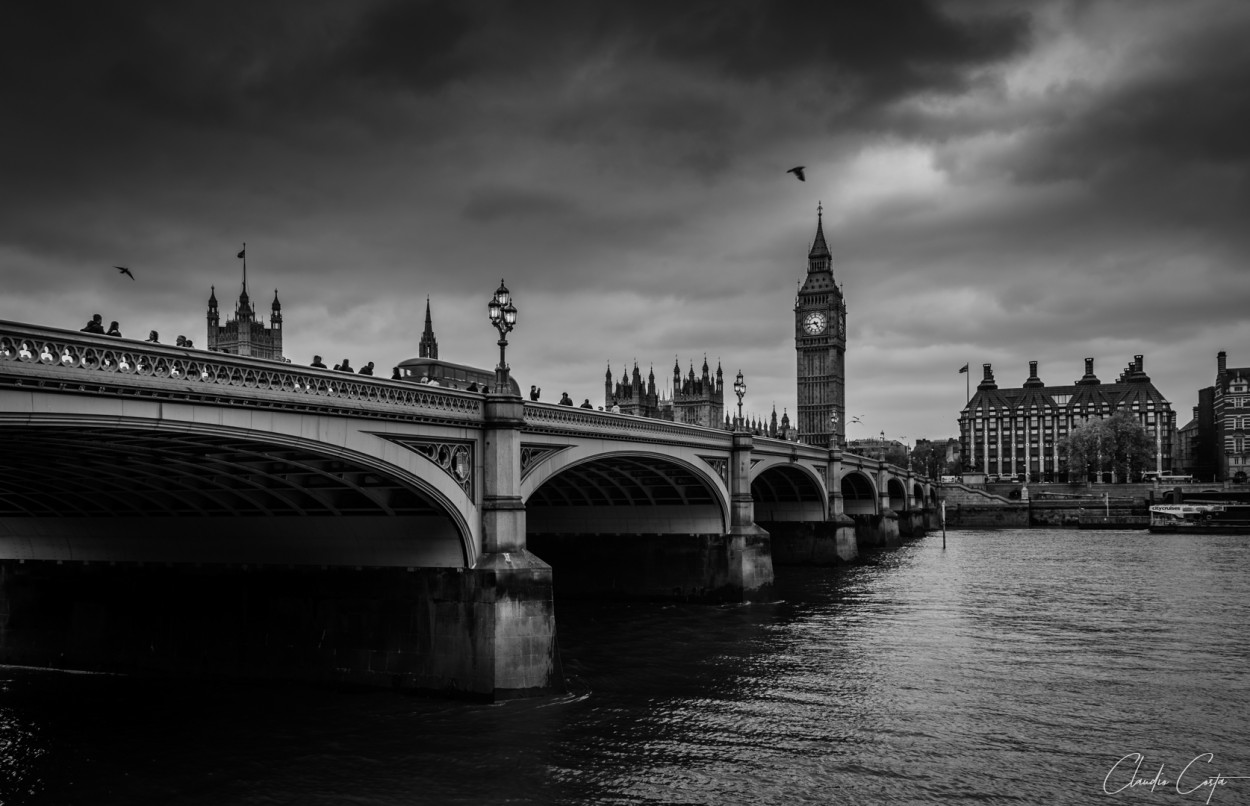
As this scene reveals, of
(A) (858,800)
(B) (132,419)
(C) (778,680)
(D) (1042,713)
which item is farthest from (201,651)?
(D) (1042,713)

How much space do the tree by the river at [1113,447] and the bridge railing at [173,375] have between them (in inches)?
5612

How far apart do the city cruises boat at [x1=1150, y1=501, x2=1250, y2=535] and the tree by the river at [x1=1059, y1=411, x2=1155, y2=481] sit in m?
33.4

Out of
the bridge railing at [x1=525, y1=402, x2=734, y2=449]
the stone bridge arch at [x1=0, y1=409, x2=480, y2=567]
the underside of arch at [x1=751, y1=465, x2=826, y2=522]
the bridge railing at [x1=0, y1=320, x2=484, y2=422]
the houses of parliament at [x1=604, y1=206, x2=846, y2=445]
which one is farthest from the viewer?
the houses of parliament at [x1=604, y1=206, x2=846, y2=445]

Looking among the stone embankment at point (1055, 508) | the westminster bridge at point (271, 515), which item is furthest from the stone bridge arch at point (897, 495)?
the westminster bridge at point (271, 515)

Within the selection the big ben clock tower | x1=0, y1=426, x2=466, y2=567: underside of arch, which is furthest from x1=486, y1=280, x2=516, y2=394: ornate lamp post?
the big ben clock tower

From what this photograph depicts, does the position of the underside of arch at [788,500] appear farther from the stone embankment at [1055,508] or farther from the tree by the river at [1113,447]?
the tree by the river at [1113,447]

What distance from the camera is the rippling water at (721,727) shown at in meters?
18.9

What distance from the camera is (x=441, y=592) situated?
25.1 meters

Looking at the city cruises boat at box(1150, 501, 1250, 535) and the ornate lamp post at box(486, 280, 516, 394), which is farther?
the city cruises boat at box(1150, 501, 1250, 535)

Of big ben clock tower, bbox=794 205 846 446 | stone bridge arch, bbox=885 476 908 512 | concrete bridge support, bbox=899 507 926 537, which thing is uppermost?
big ben clock tower, bbox=794 205 846 446

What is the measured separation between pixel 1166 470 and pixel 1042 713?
189 metres

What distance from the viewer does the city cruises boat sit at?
94.8m

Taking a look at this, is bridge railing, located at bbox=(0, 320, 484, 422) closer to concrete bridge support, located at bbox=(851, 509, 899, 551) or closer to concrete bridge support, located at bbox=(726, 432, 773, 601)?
concrete bridge support, located at bbox=(726, 432, 773, 601)
